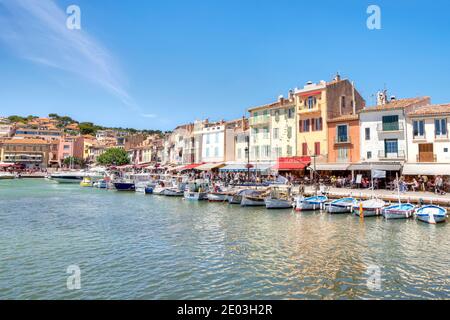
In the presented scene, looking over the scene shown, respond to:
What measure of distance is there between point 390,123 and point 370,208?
15.5m

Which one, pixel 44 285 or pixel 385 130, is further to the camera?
pixel 385 130

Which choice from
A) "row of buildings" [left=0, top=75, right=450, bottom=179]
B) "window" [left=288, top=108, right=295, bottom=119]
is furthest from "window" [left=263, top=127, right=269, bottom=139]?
"window" [left=288, top=108, right=295, bottom=119]

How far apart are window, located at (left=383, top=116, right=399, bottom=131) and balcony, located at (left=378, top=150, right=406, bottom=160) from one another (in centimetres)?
270

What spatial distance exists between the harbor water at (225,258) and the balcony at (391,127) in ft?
53.2

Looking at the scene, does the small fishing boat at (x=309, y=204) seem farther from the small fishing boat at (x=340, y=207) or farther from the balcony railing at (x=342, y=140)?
the balcony railing at (x=342, y=140)

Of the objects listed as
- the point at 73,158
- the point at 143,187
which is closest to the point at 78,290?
the point at 143,187

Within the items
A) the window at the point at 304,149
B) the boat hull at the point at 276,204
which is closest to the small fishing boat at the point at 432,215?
the boat hull at the point at 276,204

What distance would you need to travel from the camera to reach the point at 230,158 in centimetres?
6031

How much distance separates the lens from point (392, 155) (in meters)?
37.6

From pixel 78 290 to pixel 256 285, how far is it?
20.6ft

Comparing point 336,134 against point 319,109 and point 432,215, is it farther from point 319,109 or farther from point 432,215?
point 432,215

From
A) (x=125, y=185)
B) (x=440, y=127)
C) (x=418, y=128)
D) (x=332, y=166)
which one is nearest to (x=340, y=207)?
(x=332, y=166)

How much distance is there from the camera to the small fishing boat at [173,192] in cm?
4538
